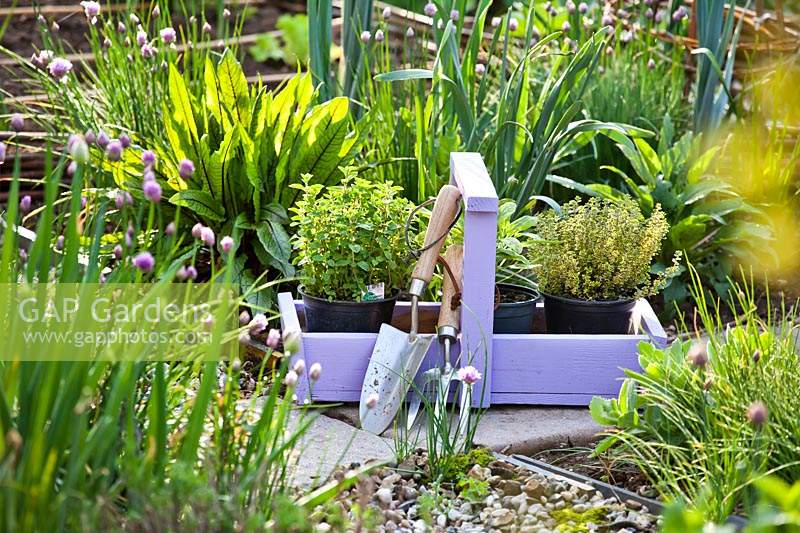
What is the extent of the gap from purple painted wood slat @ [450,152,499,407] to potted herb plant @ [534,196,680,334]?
11.5 inches

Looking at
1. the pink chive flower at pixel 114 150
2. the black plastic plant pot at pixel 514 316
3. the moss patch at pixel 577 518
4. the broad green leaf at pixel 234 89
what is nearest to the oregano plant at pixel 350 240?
the black plastic plant pot at pixel 514 316

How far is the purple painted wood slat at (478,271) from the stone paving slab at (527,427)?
7 centimetres

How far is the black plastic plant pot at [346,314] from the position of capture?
2691mm

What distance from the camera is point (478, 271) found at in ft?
8.25

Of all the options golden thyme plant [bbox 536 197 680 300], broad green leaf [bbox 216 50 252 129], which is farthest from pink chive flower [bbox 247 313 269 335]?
broad green leaf [bbox 216 50 252 129]

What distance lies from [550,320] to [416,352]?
1.58 feet

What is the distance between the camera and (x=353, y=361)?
2.65 m

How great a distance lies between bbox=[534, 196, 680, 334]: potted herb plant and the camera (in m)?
2.76

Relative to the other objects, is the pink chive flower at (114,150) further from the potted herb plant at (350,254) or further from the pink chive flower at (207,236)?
the potted herb plant at (350,254)

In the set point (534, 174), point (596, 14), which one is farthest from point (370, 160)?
point (596, 14)

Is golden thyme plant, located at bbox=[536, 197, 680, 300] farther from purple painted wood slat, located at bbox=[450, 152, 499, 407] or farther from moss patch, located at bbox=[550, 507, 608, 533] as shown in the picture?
moss patch, located at bbox=[550, 507, 608, 533]

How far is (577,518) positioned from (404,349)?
0.65 m

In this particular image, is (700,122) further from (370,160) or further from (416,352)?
(416,352)

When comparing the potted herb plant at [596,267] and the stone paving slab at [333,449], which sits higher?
the potted herb plant at [596,267]
